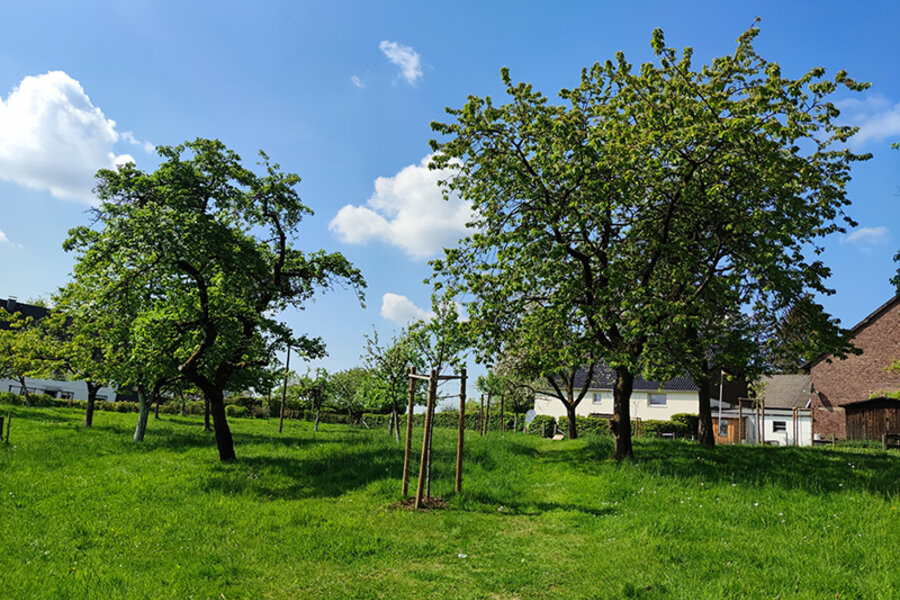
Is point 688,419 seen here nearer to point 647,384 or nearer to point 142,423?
point 647,384

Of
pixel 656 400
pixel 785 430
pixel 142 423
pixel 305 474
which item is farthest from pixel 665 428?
pixel 142 423

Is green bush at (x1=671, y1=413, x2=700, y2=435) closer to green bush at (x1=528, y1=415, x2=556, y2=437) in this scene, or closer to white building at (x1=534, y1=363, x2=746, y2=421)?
white building at (x1=534, y1=363, x2=746, y2=421)

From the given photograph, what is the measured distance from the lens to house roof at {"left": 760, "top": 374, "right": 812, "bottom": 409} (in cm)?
4947

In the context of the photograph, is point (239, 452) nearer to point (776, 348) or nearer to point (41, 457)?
point (41, 457)

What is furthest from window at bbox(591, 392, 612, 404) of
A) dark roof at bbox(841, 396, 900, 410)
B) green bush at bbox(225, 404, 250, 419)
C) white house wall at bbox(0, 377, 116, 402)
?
white house wall at bbox(0, 377, 116, 402)

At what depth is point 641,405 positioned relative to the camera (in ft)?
165

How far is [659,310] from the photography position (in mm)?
13523

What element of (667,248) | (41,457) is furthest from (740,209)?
(41,457)

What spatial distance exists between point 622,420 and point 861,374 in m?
28.9

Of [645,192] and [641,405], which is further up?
[645,192]

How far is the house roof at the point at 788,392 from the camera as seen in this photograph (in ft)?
162

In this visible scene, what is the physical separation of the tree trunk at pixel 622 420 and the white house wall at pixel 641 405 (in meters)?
29.4

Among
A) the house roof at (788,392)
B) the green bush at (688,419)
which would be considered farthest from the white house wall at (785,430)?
the green bush at (688,419)

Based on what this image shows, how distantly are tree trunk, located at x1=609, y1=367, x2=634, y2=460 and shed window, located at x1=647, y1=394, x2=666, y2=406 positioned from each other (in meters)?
35.8
